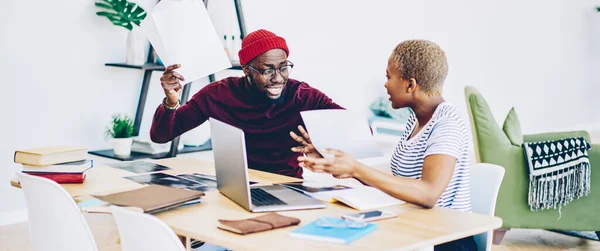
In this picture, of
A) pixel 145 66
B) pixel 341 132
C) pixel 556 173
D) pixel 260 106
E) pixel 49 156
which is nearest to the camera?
pixel 341 132

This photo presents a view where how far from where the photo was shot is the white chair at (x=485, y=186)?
2346 millimetres

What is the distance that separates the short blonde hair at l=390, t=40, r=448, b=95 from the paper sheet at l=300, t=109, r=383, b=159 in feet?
0.75

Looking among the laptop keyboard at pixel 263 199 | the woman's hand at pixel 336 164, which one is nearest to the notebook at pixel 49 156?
the laptop keyboard at pixel 263 199

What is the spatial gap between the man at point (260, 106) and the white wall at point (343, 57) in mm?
1508

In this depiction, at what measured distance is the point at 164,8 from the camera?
2562 millimetres

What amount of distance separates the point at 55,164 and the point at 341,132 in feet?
3.12

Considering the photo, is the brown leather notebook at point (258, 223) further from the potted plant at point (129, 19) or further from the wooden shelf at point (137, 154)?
the potted plant at point (129, 19)

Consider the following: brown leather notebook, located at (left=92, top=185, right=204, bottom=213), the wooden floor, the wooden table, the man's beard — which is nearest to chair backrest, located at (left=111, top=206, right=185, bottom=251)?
the wooden table

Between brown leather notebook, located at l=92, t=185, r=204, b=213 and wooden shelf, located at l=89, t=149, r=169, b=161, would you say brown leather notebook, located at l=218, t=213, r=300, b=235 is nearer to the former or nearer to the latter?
brown leather notebook, located at l=92, t=185, r=204, b=213

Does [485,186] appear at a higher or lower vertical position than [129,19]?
lower

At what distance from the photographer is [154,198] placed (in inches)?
80.2

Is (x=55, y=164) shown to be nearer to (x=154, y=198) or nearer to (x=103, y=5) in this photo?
(x=154, y=198)

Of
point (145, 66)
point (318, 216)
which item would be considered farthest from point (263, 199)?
point (145, 66)

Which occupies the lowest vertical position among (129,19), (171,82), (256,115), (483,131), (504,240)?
(504,240)
